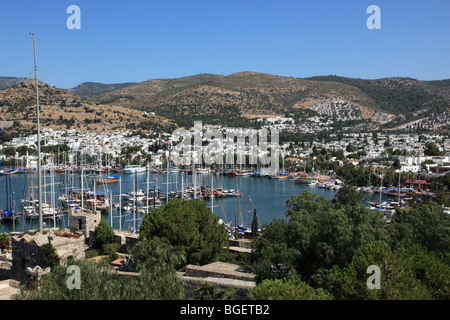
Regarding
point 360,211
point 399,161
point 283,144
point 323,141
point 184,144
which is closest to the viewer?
point 360,211

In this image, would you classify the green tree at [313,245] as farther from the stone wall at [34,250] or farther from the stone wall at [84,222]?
the stone wall at [84,222]

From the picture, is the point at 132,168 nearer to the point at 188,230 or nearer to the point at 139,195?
the point at 139,195

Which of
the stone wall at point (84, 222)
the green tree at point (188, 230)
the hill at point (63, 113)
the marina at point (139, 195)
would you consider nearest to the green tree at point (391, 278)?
the green tree at point (188, 230)

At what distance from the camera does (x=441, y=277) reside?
793 cm

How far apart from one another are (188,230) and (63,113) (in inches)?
3550

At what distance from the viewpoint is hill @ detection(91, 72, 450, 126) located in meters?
122

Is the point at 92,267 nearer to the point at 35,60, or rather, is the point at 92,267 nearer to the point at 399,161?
the point at 35,60

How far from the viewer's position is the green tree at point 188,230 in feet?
40.1

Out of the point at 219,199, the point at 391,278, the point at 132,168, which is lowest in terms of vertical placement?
the point at 219,199

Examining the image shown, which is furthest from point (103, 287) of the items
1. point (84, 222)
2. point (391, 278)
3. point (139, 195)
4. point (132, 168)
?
point (132, 168)

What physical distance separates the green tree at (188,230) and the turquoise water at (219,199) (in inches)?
548

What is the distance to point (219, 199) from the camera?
4309 centimetres
